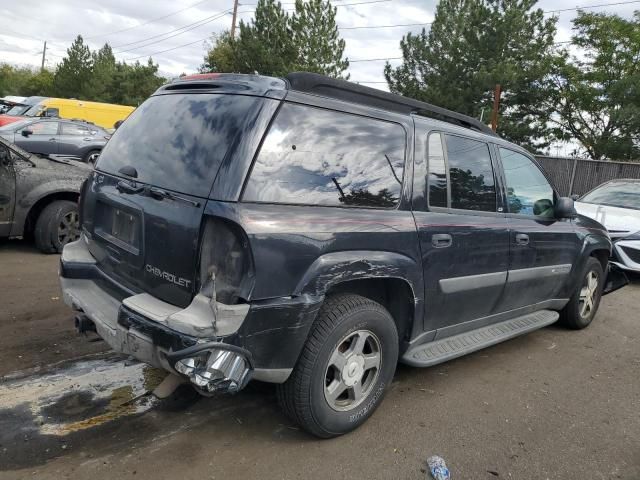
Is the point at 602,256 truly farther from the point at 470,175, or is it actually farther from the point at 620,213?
the point at 620,213

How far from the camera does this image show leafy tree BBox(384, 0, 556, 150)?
26.2 m

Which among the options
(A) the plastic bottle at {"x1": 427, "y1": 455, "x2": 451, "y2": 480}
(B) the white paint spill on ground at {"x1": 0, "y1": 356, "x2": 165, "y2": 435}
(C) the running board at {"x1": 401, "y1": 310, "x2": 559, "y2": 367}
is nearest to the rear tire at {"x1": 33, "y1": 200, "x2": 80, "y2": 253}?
(B) the white paint spill on ground at {"x1": 0, "y1": 356, "x2": 165, "y2": 435}

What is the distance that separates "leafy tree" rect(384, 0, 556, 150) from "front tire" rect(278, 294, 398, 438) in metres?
25.1

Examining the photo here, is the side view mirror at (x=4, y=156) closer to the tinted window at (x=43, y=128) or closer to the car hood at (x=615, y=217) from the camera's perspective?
the car hood at (x=615, y=217)

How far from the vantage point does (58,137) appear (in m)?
14.2

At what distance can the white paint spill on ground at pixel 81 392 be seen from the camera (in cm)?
295

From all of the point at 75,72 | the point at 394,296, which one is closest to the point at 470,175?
the point at 394,296

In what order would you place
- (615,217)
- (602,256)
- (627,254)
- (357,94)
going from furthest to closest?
(615,217) < (627,254) < (602,256) < (357,94)

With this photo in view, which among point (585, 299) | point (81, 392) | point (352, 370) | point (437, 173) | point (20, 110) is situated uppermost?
point (20, 110)

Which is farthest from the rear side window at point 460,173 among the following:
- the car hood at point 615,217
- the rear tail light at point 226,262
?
the car hood at point 615,217

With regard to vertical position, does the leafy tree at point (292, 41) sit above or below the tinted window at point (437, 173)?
above

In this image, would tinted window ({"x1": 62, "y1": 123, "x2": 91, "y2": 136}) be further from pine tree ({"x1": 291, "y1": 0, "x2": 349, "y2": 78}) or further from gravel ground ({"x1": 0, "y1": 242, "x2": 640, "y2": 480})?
pine tree ({"x1": 291, "y1": 0, "x2": 349, "y2": 78})

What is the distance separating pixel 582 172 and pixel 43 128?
17.2m

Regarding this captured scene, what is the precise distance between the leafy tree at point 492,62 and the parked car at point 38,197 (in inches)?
919
